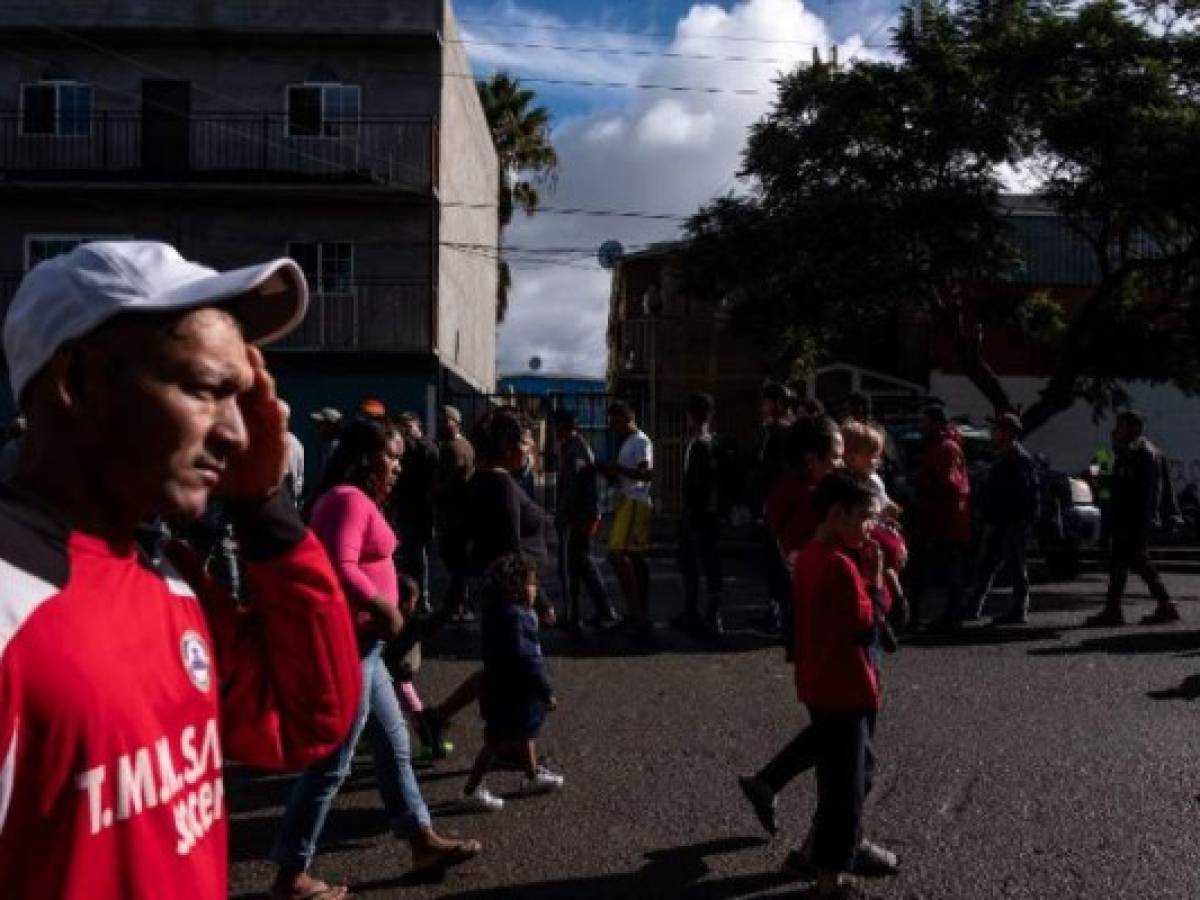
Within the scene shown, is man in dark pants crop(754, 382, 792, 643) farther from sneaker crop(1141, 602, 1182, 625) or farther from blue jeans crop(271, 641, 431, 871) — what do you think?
blue jeans crop(271, 641, 431, 871)

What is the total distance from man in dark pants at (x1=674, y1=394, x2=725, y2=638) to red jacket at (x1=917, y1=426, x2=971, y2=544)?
73.4 inches

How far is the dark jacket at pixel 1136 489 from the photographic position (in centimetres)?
1182

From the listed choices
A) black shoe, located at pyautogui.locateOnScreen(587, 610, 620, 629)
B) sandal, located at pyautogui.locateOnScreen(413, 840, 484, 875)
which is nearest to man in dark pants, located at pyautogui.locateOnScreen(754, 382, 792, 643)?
black shoe, located at pyautogui.locateOnScreen(587, 610, 620, 629)

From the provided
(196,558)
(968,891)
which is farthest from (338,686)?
(968,891)

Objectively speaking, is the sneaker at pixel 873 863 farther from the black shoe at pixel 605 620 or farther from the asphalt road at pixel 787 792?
the black shoe at pixel 605 620

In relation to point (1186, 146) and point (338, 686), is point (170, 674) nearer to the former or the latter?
point (338, 686)

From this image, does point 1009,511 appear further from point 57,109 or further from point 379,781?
point 57,109

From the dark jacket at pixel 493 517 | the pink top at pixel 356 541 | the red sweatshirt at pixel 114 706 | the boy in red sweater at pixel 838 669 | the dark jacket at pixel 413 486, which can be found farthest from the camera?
the dark jacket at pixel 413 486

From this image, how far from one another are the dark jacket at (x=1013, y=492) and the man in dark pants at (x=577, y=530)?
3.38 m

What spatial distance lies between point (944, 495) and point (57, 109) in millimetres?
19303

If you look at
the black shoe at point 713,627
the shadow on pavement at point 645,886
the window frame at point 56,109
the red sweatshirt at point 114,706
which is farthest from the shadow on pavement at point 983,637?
the window frame at point 56,109

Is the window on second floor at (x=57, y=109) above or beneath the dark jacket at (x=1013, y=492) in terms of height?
above

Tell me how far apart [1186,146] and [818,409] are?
10.3 meters

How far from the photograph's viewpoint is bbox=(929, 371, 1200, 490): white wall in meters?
30.9
